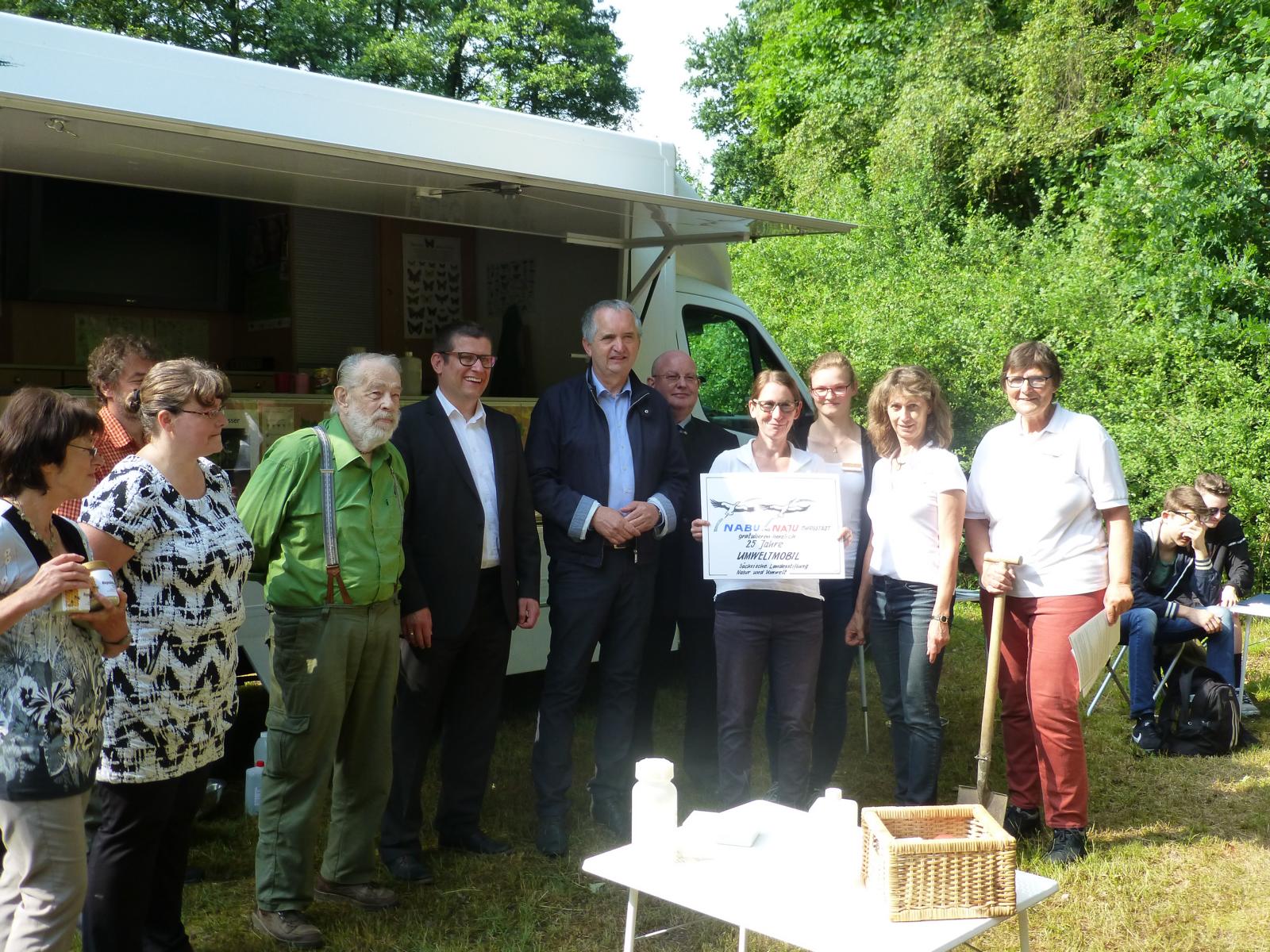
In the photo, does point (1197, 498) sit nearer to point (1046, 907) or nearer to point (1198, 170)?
point (1046, 907)

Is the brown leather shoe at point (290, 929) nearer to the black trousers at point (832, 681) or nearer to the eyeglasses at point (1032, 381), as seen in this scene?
the black trousers at point (832, 681)

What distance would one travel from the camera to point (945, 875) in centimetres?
248

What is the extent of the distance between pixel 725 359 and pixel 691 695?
2862 mm

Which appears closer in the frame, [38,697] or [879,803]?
[38,697]

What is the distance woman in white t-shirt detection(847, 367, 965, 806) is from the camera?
164 inches

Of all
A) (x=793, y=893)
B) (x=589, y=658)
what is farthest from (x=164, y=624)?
(x=589, y=658)

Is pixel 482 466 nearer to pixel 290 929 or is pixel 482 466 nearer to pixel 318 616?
pixel 318 616

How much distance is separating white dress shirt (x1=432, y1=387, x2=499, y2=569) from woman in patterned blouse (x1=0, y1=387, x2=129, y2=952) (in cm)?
161

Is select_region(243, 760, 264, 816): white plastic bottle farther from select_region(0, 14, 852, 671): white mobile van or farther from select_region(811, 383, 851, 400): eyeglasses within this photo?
select_region(811, 383, 851, 400): eyeglasses

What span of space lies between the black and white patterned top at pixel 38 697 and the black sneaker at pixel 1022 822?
3320mm

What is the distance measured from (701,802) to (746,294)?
42.9 ft

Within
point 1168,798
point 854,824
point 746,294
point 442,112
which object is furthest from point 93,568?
point 746,294

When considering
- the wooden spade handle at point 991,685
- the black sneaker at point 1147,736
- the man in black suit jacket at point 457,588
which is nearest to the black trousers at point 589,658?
the man in black suit jacket at point 457,588

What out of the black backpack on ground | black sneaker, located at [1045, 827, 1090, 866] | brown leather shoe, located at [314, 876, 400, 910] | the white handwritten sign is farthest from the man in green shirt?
the black backpack on ground
